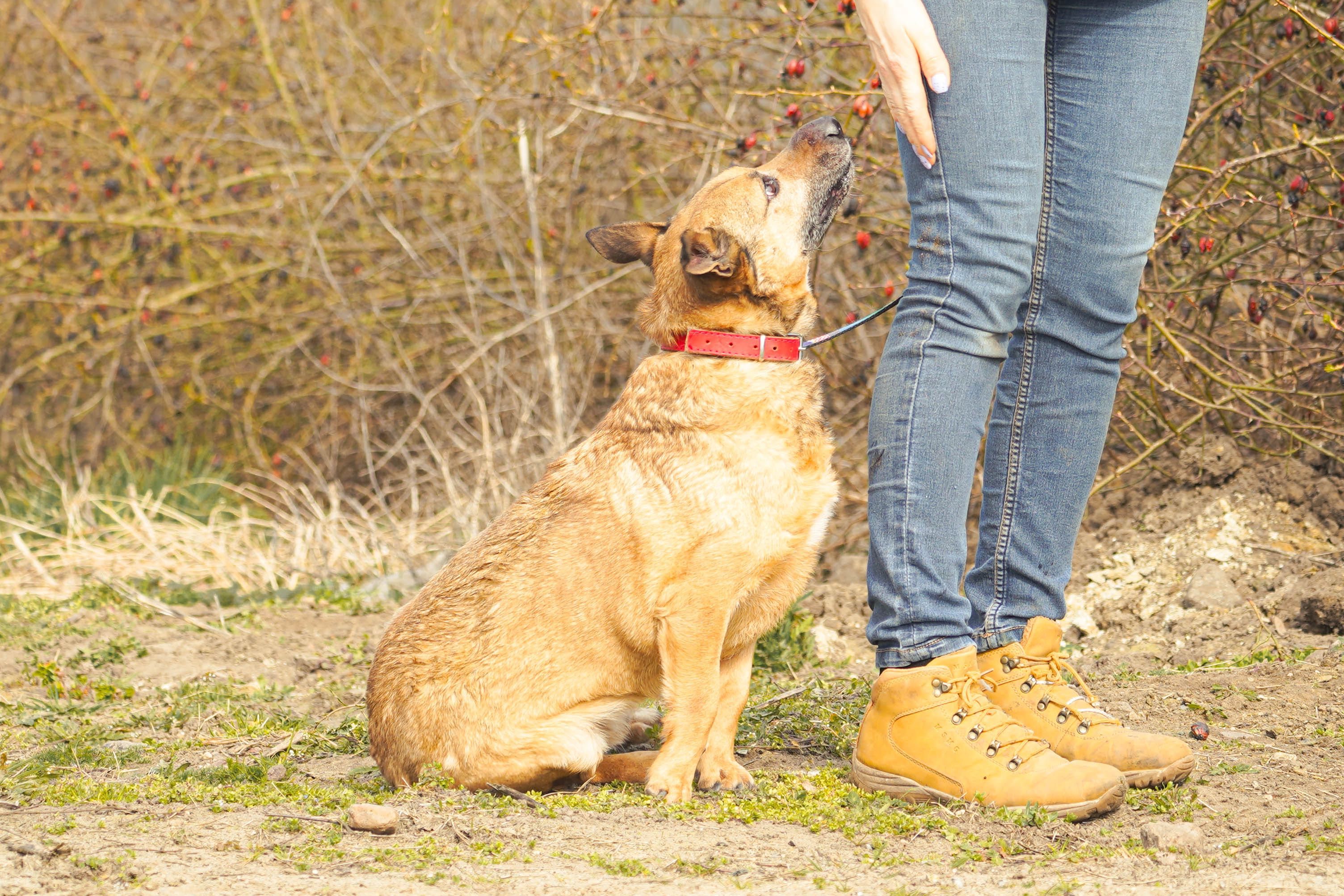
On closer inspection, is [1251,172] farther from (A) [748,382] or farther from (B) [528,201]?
(B) [528,201]

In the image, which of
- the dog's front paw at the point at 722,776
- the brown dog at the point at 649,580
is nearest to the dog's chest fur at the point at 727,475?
the brown dog at the point at 649,580

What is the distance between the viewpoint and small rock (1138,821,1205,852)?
2447mm

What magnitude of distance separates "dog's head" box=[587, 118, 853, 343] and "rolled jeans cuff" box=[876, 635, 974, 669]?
1019mm

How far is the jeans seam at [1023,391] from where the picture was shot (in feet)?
9.39

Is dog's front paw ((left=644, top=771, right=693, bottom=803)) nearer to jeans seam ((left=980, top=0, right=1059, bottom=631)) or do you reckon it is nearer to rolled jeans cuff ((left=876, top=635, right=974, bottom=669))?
rolled jeans cuff ((left=876, top=635, right=974, bottom=669))

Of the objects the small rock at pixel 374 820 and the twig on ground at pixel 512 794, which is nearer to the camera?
the small rock at pixel 374 820

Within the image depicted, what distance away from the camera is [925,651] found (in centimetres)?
277

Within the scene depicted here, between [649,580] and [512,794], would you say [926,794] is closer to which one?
[649,580]

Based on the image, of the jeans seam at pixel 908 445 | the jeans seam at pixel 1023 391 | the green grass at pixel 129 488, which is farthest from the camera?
the green grass at pixel 129 488

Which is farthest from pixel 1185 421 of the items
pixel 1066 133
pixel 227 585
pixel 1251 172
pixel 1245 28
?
pixel 227 585

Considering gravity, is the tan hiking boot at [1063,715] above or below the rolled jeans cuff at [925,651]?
below

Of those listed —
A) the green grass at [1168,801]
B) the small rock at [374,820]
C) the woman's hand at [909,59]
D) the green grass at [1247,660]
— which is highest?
the woman's hand at [909,59]

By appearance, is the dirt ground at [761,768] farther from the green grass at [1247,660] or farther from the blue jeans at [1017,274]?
the blue jeans at [1017,274]

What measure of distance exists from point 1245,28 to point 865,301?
6.69 ft
